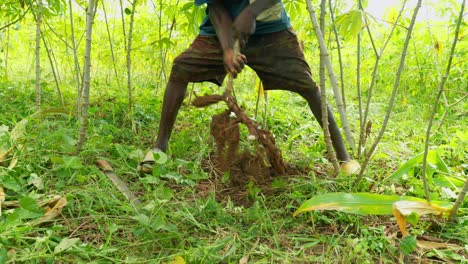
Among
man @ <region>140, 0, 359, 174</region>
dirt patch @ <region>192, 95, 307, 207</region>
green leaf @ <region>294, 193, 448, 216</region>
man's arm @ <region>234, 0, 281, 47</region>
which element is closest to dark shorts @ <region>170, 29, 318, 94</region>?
man @ <region>140, 0, 359, 174</region>

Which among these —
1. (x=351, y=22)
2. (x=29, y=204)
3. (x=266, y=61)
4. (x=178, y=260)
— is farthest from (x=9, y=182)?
(x=351, y=22)

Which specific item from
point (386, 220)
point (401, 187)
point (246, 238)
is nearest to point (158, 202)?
point (246, 238)

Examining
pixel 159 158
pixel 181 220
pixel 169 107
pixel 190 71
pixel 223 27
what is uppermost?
pixel 223 27

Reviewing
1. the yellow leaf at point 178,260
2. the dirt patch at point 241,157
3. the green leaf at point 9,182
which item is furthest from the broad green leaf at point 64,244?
the dirt patch at point 241,157

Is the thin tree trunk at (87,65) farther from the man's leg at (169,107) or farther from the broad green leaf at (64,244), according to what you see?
the broad green leaf at (64,244)

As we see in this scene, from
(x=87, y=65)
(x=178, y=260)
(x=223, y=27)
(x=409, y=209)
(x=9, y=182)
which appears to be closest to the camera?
(x=178, y=260)

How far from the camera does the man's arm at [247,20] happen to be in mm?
1849

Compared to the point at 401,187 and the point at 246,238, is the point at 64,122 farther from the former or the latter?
the point at 401,187

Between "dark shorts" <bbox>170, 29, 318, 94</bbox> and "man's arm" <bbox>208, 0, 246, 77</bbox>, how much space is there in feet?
0.40

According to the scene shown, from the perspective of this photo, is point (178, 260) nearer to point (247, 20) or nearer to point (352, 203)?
point (352, 203)

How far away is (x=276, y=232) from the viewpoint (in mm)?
1560

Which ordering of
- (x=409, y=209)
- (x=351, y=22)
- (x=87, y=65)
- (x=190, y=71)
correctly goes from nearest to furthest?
1. (x=409, y=209)
2. (x=351, y=22)
3. (x=87, y=65)
4. (x=190, y=71)

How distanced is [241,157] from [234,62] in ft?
1.39

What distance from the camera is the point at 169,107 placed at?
2215mm
